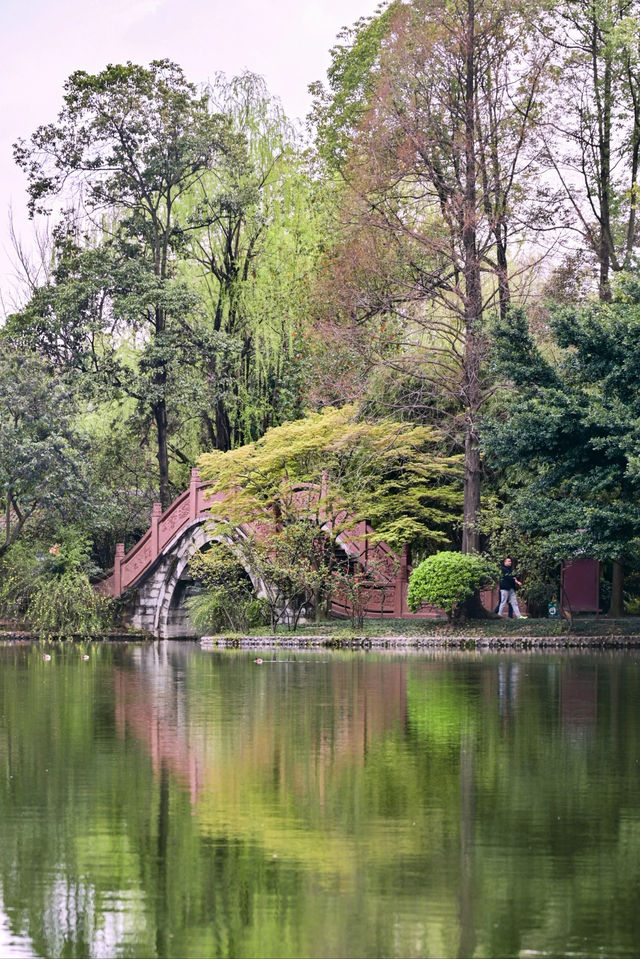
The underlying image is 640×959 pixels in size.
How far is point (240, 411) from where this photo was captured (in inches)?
1467

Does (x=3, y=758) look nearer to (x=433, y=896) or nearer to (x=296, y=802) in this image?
(x=296, y=802)

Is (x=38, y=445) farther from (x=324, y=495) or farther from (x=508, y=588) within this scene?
(x=508, y=588)

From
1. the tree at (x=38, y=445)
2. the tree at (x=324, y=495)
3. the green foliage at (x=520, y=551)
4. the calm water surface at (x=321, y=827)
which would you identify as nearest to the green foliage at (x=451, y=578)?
the green foliage at (x=520, y=551)

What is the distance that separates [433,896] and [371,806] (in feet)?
7.15

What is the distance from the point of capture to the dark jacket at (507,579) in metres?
29.3

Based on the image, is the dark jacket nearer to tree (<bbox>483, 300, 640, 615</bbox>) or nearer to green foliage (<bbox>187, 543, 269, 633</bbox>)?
tree (<bbox>483, 300, 640, 615</bbox>)

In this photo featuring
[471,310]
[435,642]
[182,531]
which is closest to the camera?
[435,642]

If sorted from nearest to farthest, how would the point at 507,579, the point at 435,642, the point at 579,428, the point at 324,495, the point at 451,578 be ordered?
the point at 579,428, the point at 435,642, the point at 451,578, the point at 507,579, the point at 324,495

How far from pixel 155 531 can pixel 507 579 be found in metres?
10.5

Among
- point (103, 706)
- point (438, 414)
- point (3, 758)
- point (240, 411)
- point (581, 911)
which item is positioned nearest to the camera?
point (581, 911)

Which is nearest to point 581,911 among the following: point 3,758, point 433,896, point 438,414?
point 433,896

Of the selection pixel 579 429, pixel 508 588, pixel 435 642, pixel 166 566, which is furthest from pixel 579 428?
pixel 166 566

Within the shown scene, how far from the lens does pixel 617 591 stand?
29.3 metres

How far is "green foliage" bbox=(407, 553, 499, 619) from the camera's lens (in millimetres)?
27906
